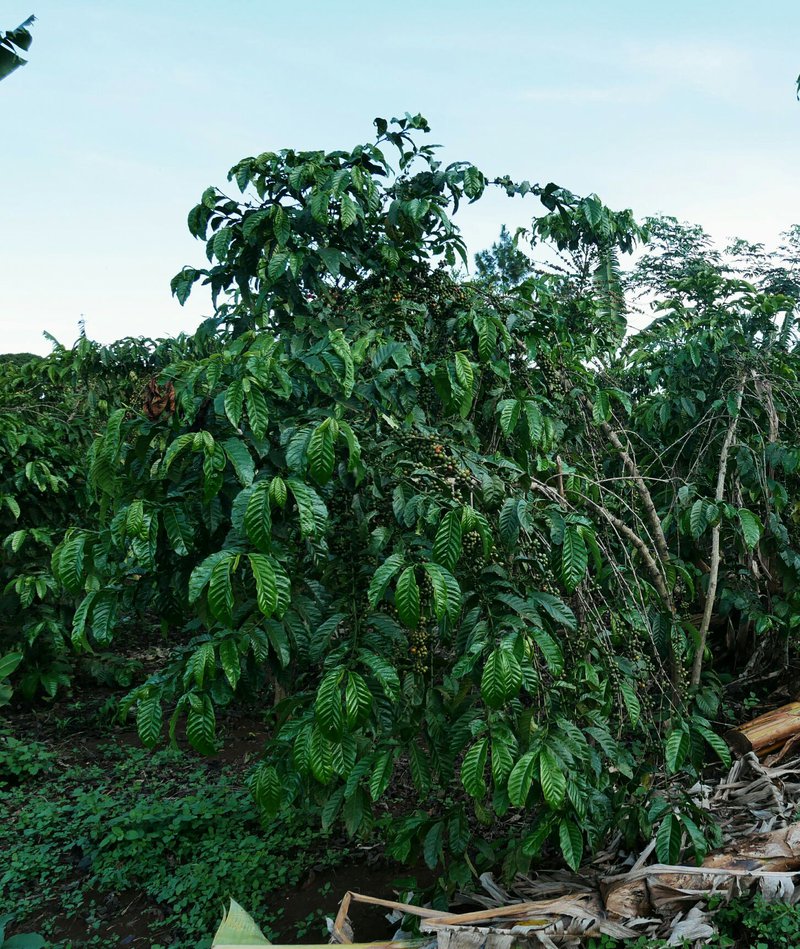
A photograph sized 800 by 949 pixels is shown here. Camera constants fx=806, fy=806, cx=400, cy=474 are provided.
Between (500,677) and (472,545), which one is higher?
(472,545)

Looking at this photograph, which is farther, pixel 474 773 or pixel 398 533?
pixel 398 533

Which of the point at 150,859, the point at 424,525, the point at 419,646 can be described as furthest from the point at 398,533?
the point at 150,859

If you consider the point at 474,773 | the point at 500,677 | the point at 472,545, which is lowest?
the point at 474,773

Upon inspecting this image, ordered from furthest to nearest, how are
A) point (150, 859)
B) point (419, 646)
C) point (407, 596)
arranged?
point (150, 859), point (419, 646), point (407, 596)

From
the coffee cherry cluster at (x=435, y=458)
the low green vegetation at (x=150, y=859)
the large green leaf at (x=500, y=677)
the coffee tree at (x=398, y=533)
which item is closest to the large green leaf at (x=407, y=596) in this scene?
the coffee tree at (x=398, y=533)

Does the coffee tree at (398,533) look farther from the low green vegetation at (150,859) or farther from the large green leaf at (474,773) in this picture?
the low green vegetation at (150,859)

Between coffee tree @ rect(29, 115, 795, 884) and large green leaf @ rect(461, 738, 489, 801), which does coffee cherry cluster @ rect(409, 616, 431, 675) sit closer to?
coffee tree @ rect(29, 115, 795, 884)

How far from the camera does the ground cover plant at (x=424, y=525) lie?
6.24ft

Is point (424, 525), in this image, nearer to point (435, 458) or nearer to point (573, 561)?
point (435, 458)

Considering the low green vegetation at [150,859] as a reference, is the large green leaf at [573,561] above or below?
above

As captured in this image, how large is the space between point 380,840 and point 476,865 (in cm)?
52

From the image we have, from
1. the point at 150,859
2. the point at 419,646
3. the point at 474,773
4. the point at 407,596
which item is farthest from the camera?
the point at 150,859

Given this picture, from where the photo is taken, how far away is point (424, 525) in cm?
214

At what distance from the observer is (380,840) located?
312 cm
